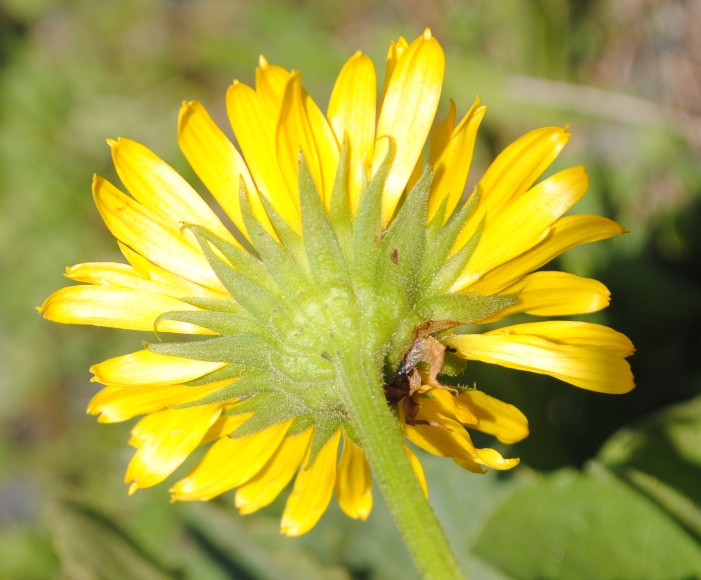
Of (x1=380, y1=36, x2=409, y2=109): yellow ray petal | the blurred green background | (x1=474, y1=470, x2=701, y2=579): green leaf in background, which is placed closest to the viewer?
(x1=380, y1=36, x2=409, y2=109): yellow ray petal

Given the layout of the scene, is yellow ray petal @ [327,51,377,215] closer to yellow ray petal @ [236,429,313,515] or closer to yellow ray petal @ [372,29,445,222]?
yellow ray petal @ [372,29,445,222]

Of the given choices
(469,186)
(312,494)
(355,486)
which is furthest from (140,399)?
(469,186)

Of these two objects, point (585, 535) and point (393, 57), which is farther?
point (585, 535)

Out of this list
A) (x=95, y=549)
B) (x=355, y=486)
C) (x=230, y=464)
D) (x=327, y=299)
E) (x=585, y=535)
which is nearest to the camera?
(x=327, y=299)

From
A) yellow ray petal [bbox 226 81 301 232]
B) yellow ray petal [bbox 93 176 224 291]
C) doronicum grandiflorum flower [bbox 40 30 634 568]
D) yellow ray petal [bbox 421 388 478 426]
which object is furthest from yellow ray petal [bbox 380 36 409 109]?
yellow ray petal [bbox 421 388 478 426]

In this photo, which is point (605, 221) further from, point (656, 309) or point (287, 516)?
point (656, 309)

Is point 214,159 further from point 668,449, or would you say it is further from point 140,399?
point 668,449

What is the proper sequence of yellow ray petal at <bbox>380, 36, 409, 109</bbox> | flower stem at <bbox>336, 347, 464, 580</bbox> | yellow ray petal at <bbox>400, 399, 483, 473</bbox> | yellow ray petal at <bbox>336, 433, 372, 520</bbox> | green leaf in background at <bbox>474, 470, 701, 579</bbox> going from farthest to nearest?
green leaf in background at <bbox>474, 470, 701, 579</bbox>
yellow ray petal at <bbox>336, 433, 372, 520</bbox>
yellow ray petal at <bbox>380, 36, 409, 109</bbox>
yellow ray petal at <bbox>400, 399, 483, 473</bbox>
flower stem at <bbox>336, 347, 464, 580</bbox>
